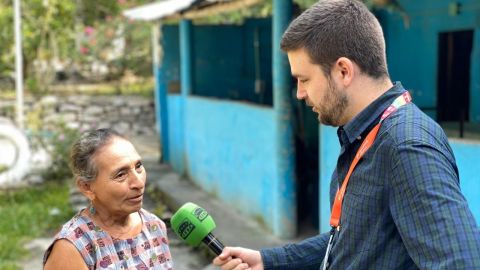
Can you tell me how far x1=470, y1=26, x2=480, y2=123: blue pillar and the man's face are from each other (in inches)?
182

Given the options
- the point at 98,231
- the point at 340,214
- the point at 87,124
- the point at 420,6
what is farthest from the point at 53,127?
the point at 340,214

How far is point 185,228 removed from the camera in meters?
2.00

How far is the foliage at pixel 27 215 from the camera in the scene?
6062 millimetres

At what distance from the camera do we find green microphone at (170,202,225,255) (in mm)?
1962

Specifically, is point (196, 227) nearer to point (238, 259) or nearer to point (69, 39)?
point (238, 259)

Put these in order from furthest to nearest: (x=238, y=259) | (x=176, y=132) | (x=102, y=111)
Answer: (x=102, y=111)
(x=176, y=132)
(x=238, y=259)

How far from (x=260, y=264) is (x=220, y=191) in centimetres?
569

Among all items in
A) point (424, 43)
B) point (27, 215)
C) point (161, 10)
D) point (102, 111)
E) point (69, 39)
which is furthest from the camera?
point (69, 39)

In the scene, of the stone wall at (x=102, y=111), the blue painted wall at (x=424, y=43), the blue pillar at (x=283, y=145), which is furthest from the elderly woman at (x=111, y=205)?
the stone wall at (x=102, y=111)

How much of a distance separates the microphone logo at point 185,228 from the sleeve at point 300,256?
24 centimetres

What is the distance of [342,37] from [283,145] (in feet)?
13.9

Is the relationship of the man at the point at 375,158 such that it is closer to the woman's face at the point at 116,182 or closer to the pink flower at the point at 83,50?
the woman's face at the point at 116,182

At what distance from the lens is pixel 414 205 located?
1.26 metres

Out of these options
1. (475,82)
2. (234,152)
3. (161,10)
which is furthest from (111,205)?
(161,10)
